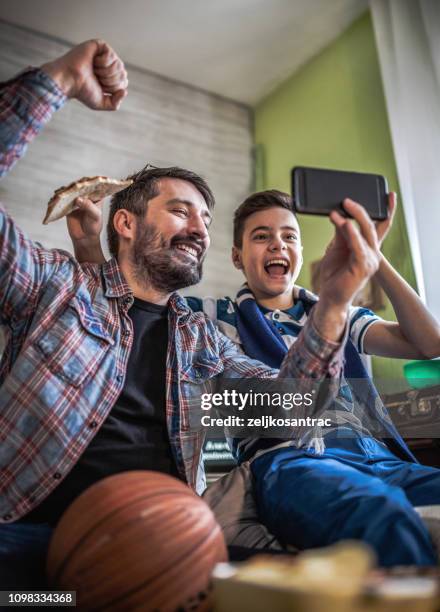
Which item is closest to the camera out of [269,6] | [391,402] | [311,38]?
[391,402]

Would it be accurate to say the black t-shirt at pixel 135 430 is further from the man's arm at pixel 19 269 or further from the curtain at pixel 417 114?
the curtain at pixel 417 114

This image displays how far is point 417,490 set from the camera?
1.17 metres

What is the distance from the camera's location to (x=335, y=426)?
134 cm

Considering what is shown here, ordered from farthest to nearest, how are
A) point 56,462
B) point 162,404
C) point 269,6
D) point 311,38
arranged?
1. point 311,38
2. point 269,6
3. point 162,404
4. point 56,462

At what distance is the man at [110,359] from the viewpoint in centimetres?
106

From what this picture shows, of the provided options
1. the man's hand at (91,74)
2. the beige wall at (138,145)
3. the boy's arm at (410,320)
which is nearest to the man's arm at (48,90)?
the man's hand at (91,74)

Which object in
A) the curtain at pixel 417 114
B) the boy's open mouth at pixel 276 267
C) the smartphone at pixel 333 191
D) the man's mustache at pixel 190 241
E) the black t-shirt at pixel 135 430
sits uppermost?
the curtain at pixel 417 114

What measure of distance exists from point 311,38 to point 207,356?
2409 mm

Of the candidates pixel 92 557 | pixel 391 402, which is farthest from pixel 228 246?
pixel 92 557

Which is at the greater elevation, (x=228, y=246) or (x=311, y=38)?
(x=311, y=38)

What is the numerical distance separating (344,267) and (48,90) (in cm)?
65

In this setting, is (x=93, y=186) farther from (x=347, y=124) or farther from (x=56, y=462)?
(x=347, y=124)

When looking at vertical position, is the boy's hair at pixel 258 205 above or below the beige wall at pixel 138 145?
below

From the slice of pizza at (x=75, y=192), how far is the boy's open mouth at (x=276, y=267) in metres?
0.46
